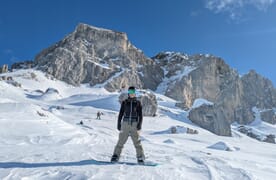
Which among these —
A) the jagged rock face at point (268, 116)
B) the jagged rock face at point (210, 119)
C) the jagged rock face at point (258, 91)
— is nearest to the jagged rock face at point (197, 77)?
the jagged rock face at point (258, 91)

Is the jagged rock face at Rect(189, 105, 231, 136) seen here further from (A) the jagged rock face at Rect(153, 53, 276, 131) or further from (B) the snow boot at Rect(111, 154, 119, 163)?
(A) the jagged rock face at Rect(153, 53, 276, 131)

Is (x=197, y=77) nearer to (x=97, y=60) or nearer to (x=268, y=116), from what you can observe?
(x=268, y=116)

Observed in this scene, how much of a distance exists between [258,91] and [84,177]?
159018 millimetres

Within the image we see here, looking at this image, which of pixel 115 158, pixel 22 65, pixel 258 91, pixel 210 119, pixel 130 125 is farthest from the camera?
pixel 258 91

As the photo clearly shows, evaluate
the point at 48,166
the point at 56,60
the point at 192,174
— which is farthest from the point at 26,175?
the point at 56,60

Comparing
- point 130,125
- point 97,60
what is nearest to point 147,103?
point 130,125

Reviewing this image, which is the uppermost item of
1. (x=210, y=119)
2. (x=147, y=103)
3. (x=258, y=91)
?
(x=258, y=91)

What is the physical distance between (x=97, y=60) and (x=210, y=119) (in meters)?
69.7

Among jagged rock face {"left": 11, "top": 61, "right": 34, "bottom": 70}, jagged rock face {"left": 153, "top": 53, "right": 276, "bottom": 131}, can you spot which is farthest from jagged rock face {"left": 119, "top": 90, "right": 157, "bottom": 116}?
jagged rock face {"left": 11, "top": 61, "right": 34, "bottom": 70}

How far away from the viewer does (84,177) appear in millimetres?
4410

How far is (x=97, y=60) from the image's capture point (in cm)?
11744

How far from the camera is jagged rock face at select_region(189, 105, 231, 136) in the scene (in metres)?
57.9

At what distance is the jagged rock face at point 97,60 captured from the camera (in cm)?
10688

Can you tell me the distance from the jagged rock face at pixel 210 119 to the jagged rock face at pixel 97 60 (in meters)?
49.2
